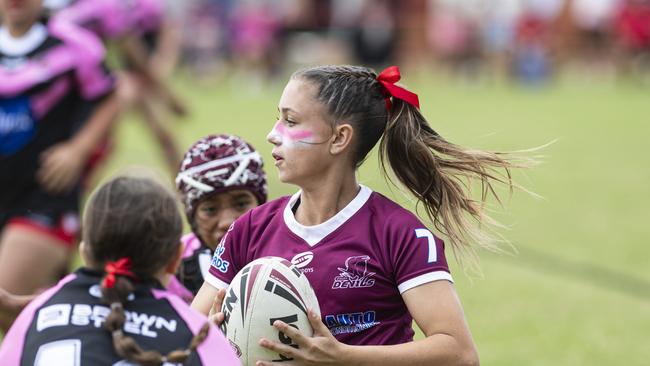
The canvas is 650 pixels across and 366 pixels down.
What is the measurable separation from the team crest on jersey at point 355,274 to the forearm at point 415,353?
260mm

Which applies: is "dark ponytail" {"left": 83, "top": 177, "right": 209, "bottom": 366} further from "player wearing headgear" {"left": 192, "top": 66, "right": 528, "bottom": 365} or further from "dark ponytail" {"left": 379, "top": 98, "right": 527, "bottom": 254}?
"dark ponytail" {"left": 379, "top": 98, "right": 527, "bottom": 254}

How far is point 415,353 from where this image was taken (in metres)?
3.78

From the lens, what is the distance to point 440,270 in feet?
→ 12.7

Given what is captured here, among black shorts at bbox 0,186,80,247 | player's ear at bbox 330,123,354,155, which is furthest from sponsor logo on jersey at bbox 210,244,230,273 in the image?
black shorts at bbox 0,186,80,247

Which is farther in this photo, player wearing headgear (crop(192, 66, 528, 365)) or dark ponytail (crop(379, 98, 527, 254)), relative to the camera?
dark ponytail (crop(379, 98, 527, 254))

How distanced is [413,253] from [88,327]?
112 cm

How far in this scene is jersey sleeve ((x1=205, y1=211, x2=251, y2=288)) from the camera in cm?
416

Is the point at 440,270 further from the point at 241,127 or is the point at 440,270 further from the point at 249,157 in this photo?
the point at 241,127

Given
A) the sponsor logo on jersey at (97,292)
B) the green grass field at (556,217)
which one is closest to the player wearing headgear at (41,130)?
the green grass field at (556,217)

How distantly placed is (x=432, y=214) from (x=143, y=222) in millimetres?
1341

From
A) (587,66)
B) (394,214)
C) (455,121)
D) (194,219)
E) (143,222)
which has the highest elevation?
(143,222)

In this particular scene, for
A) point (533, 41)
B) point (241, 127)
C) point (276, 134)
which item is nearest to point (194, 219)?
point (276, 134)

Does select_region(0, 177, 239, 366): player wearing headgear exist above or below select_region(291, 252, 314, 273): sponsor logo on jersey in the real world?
above

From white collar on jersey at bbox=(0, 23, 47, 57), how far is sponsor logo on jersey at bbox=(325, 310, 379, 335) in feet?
11.0
